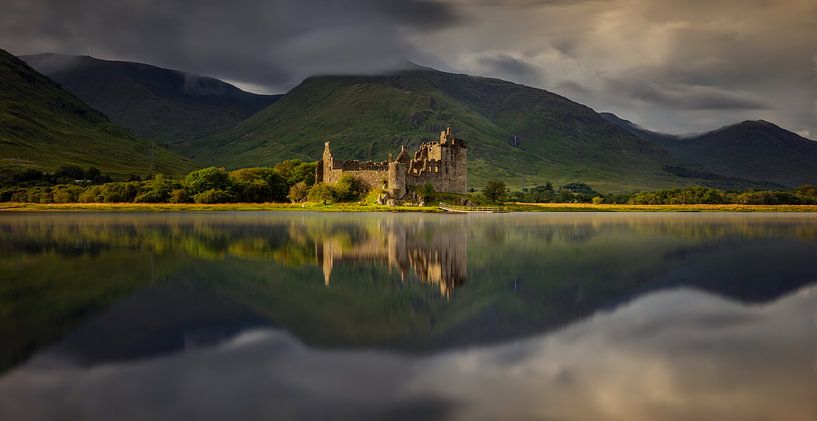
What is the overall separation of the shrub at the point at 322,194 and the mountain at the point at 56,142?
70.9 metres

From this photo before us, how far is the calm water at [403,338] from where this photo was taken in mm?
8758

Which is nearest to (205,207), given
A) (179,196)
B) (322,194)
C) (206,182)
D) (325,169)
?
(206,182)

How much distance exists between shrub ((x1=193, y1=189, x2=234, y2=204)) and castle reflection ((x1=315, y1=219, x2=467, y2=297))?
5319 cm

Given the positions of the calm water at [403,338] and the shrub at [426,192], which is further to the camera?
the shrub at [426,192]

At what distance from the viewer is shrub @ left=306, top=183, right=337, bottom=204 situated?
82438 mm

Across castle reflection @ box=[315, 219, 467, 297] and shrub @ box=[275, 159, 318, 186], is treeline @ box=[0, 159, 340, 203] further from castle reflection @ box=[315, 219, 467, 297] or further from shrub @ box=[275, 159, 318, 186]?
castle reflection @ box=[315, 219, 467, 297]

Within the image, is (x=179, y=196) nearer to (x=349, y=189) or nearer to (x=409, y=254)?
(x=349, y=189)

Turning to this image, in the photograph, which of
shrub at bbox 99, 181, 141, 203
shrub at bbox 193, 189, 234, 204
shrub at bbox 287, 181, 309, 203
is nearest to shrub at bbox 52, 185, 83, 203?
shrub at bbox 99, 181, 141, 203

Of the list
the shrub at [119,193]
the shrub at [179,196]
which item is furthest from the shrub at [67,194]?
the shrub at [179,196]

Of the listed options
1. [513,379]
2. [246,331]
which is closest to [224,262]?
[246,331]

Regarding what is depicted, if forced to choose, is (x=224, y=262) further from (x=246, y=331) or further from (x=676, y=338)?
(x=676, y=338)

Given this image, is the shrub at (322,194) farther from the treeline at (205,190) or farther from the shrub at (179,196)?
the shrub at (179,196)

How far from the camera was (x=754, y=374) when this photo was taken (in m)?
10.1

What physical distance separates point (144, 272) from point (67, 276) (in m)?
2.26
